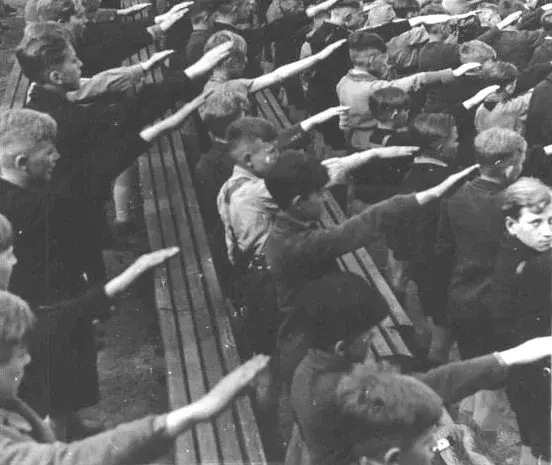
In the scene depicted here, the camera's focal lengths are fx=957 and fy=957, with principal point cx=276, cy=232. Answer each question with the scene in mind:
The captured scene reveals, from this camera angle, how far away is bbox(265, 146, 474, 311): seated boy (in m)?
3.99

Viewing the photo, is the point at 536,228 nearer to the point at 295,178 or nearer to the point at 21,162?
the point at 295,178

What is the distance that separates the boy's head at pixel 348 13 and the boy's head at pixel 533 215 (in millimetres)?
3748

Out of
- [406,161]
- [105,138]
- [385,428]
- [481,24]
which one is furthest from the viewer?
[481,24]

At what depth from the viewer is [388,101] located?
641cm

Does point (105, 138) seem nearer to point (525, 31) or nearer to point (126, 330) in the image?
point (126, 330)

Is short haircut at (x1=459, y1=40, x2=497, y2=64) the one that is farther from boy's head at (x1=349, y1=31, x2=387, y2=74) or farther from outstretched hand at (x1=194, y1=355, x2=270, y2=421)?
outstretched hand at (x1=194, y1=355, x2=270, y2=421)

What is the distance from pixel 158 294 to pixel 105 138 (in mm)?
823

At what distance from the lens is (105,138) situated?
4.58 m

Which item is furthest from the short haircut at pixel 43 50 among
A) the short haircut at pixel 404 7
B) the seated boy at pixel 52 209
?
the short haircut at pixel 404 7

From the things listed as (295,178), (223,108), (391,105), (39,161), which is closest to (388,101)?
(391,105)

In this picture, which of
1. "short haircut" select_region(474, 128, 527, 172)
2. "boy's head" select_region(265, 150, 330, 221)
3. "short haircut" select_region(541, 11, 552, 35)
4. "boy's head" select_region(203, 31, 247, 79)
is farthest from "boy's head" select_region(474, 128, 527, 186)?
"short haircut" select_region(541, 11, 552, 35)

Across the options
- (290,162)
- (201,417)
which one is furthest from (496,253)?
(201,417)

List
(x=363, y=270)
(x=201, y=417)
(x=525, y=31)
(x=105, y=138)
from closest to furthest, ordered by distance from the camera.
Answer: (x=201, y=417) < (x=105, y=138) < (x=363, y=270) < (x=525, y=31)

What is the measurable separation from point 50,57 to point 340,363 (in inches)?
97.3
